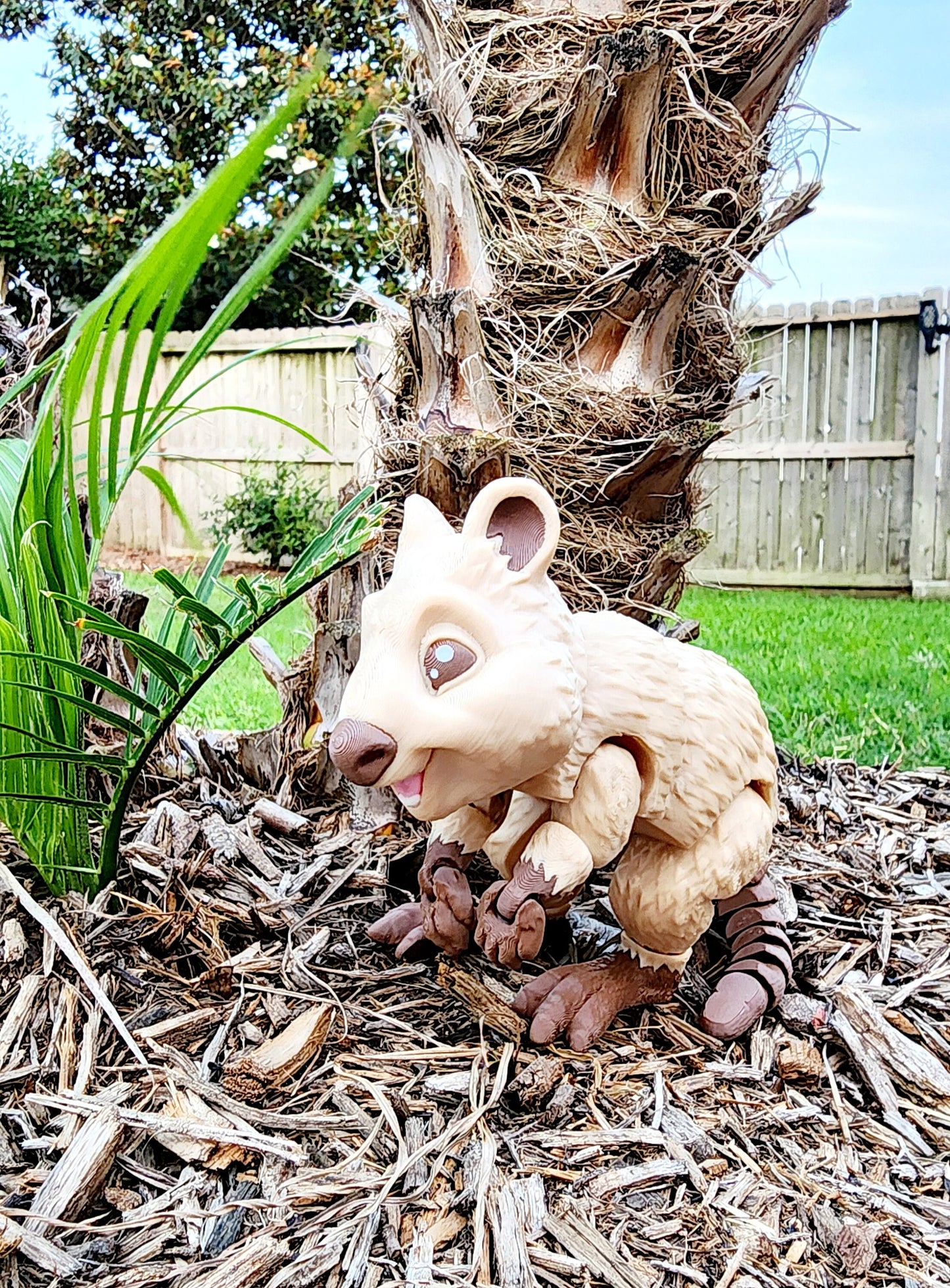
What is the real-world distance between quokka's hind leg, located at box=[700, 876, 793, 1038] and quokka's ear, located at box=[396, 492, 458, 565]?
0.75m

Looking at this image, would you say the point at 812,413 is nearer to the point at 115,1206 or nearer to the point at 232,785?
the point at 232,785

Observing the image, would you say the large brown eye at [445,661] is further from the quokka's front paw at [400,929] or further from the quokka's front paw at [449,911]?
the quokka's front paw at [400,929]

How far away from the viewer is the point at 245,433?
8469mm

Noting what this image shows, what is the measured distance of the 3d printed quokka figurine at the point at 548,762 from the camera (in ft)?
3.79

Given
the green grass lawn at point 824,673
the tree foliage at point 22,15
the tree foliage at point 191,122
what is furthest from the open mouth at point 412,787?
the tree foliage at point 22,15

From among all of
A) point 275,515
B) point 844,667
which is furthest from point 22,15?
point 844,667

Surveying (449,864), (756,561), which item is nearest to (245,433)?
(756,561)

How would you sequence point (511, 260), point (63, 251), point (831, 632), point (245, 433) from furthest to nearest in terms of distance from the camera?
point (63, 251) < point (245, 433) < point (831, 632) < point (511, 260)

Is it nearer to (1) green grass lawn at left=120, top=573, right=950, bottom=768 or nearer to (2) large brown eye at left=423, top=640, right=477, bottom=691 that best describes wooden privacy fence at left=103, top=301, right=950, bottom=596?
(1) green grass lawn at left=120, top=573, right=950, bottom=768

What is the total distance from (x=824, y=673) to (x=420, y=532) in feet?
10.2

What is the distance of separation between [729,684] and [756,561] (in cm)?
590

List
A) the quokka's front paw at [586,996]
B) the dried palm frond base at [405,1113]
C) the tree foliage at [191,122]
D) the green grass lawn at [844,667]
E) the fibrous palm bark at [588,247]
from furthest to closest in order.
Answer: the tree foliage at [191,122] < the green grass lawn at [844,667] < the fibrous palm bark at [588,247] < the quokka's front paw at [586,996] < the dried palm frond base at [405,1113]

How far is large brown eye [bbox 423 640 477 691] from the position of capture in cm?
116

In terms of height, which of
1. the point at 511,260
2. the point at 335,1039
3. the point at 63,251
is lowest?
the point at 335,1039
